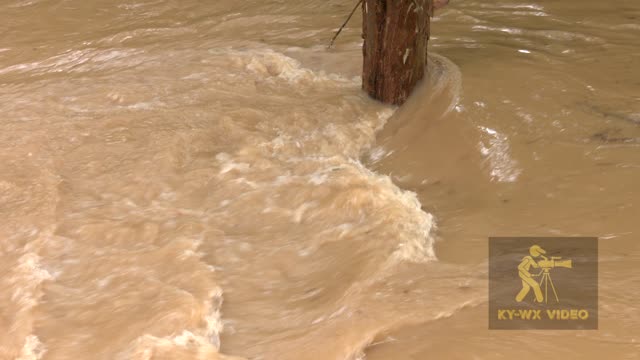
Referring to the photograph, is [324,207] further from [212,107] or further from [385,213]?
[212,107]

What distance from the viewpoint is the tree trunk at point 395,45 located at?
143 inches

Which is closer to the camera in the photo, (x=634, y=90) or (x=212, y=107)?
(x=634, y=90)

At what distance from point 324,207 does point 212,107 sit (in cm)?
130

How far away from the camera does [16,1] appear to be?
6.34m

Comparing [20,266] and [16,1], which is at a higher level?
[16,1]

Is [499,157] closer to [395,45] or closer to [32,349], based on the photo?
[395,45]

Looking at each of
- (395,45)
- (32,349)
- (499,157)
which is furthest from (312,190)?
(32,349)

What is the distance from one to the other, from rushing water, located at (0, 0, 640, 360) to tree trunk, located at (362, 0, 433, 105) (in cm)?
11

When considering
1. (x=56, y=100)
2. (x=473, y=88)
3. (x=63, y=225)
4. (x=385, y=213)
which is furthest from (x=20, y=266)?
(x=473, y=88)

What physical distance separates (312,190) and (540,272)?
1157 mm

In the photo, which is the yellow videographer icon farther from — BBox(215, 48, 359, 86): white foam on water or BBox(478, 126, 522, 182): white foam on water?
BBox(215, 48, 359, 86): white foam on water

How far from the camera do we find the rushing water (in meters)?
2.23

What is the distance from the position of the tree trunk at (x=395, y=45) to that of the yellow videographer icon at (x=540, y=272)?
156 cm

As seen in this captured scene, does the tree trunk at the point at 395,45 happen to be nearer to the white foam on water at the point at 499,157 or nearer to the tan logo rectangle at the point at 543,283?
the white foam on water at the point at 499,157
